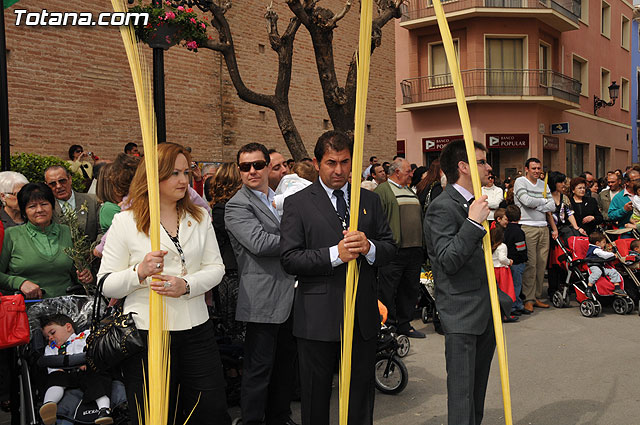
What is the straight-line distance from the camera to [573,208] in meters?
9.96

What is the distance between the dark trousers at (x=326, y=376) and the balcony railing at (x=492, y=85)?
819 inches

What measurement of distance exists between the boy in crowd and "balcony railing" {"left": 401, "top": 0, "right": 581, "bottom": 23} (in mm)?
15545

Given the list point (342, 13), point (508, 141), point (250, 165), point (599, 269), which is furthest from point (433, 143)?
point (250, 165)

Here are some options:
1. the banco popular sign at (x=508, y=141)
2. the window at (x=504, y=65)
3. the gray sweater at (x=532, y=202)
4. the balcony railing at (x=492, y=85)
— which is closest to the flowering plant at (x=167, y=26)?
the gray sweater at (x=532, y=202)

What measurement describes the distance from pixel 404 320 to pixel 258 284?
149 inches

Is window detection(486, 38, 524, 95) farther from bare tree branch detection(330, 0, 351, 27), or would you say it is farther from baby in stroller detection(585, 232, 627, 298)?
baby in stroller detection(585, 232, 627, 298)

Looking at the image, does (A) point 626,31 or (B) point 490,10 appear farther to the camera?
(A) point 626,31

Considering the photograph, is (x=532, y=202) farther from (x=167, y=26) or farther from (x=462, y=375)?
(x=462, y=375)

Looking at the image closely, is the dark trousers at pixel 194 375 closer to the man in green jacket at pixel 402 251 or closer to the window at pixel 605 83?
the man in green jacket at pixel 402 251

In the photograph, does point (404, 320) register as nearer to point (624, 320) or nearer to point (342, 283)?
point (624, 320)

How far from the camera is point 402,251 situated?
7.39 m

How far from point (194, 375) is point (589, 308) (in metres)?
6.63

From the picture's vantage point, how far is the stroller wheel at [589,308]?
821 cm

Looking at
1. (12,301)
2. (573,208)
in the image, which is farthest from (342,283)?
(573,208)
